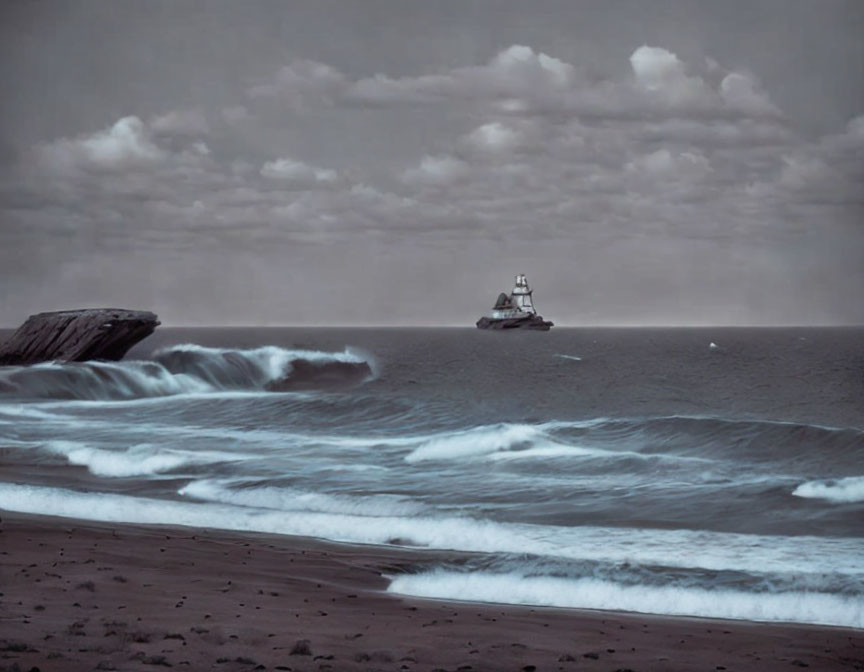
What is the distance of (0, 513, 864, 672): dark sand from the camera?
22.9 ft

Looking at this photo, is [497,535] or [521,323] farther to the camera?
[521,323]

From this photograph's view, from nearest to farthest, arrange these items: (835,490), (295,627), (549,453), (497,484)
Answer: (295,627), (835,490), (497,484), (549,453)

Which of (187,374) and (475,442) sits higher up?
(187,374)

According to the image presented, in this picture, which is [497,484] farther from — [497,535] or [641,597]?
[641,597]

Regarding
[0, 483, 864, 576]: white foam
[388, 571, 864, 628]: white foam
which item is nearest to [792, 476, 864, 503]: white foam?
[0, 483, 864, 576]: white foam

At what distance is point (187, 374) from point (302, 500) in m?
30.1

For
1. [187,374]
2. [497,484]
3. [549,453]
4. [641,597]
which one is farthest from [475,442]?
[187,374]

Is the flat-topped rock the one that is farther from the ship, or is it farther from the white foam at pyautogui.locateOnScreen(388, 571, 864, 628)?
the ship

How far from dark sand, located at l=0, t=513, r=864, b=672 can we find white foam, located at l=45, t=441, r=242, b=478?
291 inches

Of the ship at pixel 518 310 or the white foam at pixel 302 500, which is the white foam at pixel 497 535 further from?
the ship at pixel 518 310

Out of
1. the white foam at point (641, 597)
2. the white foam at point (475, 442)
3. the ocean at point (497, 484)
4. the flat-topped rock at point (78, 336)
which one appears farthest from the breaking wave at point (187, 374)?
the white foam at point (641, 597)

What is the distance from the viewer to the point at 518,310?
150000mm

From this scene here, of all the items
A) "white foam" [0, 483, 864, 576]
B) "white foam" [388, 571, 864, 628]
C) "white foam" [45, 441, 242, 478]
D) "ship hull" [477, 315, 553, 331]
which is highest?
"ship hull" [477, 315, 553, 331]

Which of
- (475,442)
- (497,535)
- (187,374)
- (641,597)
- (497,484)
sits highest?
(187,374)
